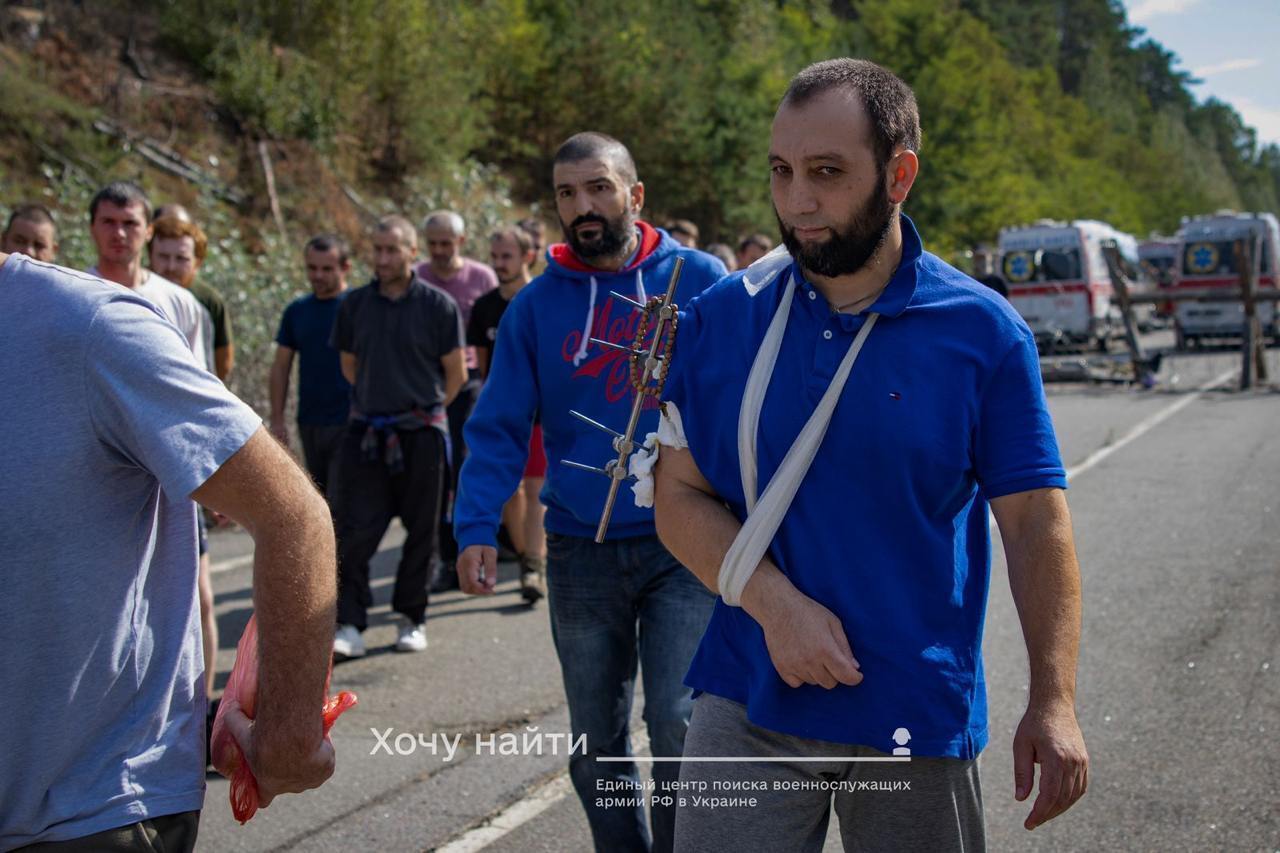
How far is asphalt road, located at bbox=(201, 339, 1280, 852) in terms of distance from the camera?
14.6ft

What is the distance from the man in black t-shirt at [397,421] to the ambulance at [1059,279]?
21.7 m

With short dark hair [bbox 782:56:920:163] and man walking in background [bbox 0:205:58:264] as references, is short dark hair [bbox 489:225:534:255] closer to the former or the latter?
man walking in background [bbox 0:205:58:264]

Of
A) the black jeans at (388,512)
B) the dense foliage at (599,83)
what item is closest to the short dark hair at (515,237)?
the black jeans at (388,512)

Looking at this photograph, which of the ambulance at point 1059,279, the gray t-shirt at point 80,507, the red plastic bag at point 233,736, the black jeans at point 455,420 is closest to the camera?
the gray t-shirt at point 80,507

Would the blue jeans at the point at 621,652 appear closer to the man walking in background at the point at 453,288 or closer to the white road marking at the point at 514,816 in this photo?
the white road marking at the point at 514,816

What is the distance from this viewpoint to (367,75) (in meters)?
22.6

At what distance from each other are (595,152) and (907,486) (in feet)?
6.48

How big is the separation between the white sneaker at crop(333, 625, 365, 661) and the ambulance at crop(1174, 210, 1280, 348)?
25.1 meters

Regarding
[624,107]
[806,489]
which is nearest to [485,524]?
[806,489]

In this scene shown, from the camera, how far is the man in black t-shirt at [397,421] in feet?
22.4

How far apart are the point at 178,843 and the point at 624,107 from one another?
29.0 m

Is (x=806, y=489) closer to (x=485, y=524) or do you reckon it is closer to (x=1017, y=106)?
(x=485, y=524)

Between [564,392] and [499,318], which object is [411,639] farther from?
[564,392]

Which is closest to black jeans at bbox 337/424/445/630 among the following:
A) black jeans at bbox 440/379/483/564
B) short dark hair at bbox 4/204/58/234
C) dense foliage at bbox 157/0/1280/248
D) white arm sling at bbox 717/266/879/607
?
black jeans at bbox 440/379/483/564
